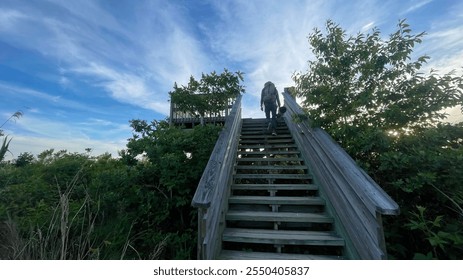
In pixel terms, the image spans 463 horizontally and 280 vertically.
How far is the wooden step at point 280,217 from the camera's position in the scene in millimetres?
2929

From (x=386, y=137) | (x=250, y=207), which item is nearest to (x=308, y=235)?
(x=250, y=207)

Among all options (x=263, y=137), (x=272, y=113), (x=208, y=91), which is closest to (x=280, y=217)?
(x=263, y=137)

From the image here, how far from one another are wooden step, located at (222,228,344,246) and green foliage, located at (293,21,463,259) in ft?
2.09

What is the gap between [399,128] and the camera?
307cm

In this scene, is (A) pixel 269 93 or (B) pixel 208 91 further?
(B) pixel 208 91

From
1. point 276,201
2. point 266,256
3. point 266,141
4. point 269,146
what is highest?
point 266,141

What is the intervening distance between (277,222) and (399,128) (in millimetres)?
2342

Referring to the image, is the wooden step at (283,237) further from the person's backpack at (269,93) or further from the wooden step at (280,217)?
the person's backpack at (269,93)

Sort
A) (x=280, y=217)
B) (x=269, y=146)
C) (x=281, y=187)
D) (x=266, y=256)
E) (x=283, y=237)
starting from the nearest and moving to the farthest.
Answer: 1. (x=266, y=256)
2. (x=283, y=237)
3. (x=280, y=217)
4. (x=281, y=187)
5. (x=269, y=146)

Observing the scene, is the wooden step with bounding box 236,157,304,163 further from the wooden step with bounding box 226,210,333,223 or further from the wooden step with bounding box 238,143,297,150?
the wooden step with bounding box 226,210,333,223

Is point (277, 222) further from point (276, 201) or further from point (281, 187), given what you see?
point (281, 187)

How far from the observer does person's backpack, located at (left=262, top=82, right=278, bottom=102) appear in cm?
615

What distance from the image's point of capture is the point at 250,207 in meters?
3.34

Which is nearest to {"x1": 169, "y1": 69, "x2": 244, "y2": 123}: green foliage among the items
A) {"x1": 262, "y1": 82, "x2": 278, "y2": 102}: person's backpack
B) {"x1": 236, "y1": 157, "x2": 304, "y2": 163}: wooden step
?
{"x1": 262, "y1": 82, "x2": 278, "y2": 102}: person's backpack
